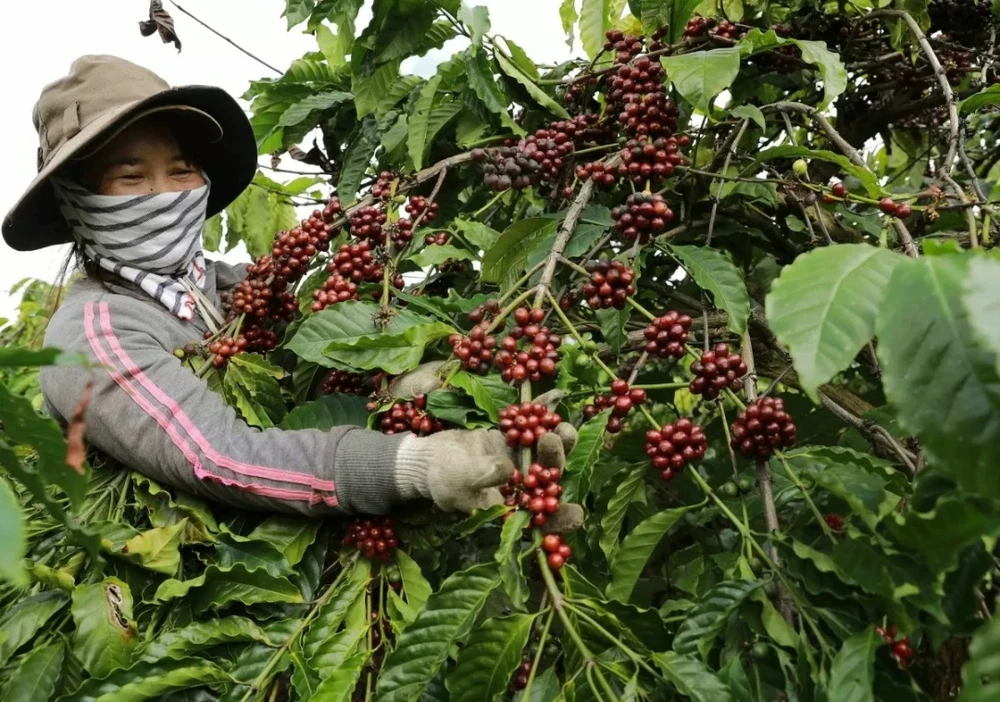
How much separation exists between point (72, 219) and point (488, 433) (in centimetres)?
99

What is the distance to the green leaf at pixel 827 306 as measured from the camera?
0.65 meters

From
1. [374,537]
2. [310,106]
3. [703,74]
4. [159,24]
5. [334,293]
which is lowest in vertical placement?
[374,537]

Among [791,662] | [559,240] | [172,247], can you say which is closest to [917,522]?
[791,662]

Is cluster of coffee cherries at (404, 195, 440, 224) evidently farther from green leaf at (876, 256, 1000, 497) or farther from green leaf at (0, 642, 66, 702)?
green leaf at (876, 256, 1000, 497)

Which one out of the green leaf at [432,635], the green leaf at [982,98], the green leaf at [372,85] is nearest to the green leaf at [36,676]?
the green leaf at [432,635]

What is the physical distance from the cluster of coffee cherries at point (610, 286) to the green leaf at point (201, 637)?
2.28ft

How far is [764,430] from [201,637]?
834 millimetres

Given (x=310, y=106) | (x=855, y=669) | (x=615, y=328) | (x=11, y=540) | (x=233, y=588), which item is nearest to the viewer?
(x=11, y=540)

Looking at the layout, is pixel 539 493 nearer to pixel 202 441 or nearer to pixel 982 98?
pixel 202 441

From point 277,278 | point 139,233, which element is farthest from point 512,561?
point 139,233

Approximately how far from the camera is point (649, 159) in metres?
1.30

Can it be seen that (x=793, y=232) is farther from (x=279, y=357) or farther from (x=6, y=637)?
(x=6, y=637)

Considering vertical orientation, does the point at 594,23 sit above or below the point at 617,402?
above

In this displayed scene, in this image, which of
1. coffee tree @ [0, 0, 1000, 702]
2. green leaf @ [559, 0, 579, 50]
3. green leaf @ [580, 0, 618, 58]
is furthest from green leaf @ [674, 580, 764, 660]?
green leaf @ [559, 0, 579, 50]
